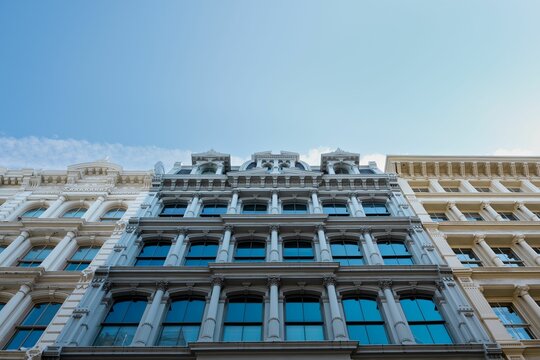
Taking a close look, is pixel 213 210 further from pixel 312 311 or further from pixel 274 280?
pixel 312 311

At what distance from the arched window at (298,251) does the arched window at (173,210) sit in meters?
7.04

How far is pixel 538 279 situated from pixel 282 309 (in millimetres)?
11270

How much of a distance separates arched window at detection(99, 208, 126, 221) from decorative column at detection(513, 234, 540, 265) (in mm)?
21633

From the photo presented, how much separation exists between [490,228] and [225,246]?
1391cm

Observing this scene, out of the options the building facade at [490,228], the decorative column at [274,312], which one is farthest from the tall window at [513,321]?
→ the decorative column at [274,312]

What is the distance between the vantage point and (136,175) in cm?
2819

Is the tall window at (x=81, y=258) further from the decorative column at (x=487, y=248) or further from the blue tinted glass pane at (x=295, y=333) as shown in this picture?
the decorative column at (x=487, y=248)

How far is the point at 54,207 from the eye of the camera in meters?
24.9

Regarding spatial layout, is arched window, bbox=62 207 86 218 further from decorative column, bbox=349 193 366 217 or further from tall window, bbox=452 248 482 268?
tall window, bbox=452 248 482 268

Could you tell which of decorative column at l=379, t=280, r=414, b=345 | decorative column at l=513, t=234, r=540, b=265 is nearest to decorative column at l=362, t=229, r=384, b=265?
decorative column at l=379, t=280, r=414, b=345

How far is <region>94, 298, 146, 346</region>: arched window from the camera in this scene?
51.3 ft

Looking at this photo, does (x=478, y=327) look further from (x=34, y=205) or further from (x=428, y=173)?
(x=34, y=205)

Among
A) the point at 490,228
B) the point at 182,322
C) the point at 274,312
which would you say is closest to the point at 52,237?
the point at 182,322

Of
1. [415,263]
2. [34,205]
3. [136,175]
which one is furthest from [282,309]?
[34,205]
